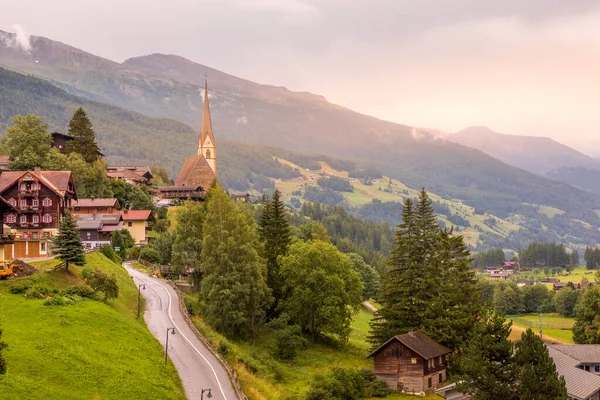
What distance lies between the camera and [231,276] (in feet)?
221

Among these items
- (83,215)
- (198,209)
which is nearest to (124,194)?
(83,215)

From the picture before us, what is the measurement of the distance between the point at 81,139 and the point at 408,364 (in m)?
83.1

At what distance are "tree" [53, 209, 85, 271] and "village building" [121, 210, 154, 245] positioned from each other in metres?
49.5

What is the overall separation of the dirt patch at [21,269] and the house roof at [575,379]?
159 ft

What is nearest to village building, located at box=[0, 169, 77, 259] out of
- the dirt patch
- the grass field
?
the dirt patch

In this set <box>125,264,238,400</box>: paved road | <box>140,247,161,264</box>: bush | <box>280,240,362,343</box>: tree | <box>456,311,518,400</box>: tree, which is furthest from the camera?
<box>140,247,161,264</box>: bush

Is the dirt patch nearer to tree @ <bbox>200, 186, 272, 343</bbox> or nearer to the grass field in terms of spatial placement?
the grass field

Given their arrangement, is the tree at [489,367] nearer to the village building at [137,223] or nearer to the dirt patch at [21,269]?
the dirt patch at [21,269]

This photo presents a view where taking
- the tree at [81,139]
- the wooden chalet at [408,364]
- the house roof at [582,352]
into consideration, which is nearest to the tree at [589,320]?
the house roof at [582,352]

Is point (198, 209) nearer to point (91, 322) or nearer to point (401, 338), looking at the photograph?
point (401, 338)

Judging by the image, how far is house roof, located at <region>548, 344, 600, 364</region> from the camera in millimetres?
78156

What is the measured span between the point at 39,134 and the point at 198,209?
34.1 m

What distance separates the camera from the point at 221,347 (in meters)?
56.9

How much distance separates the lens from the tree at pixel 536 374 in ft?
167
